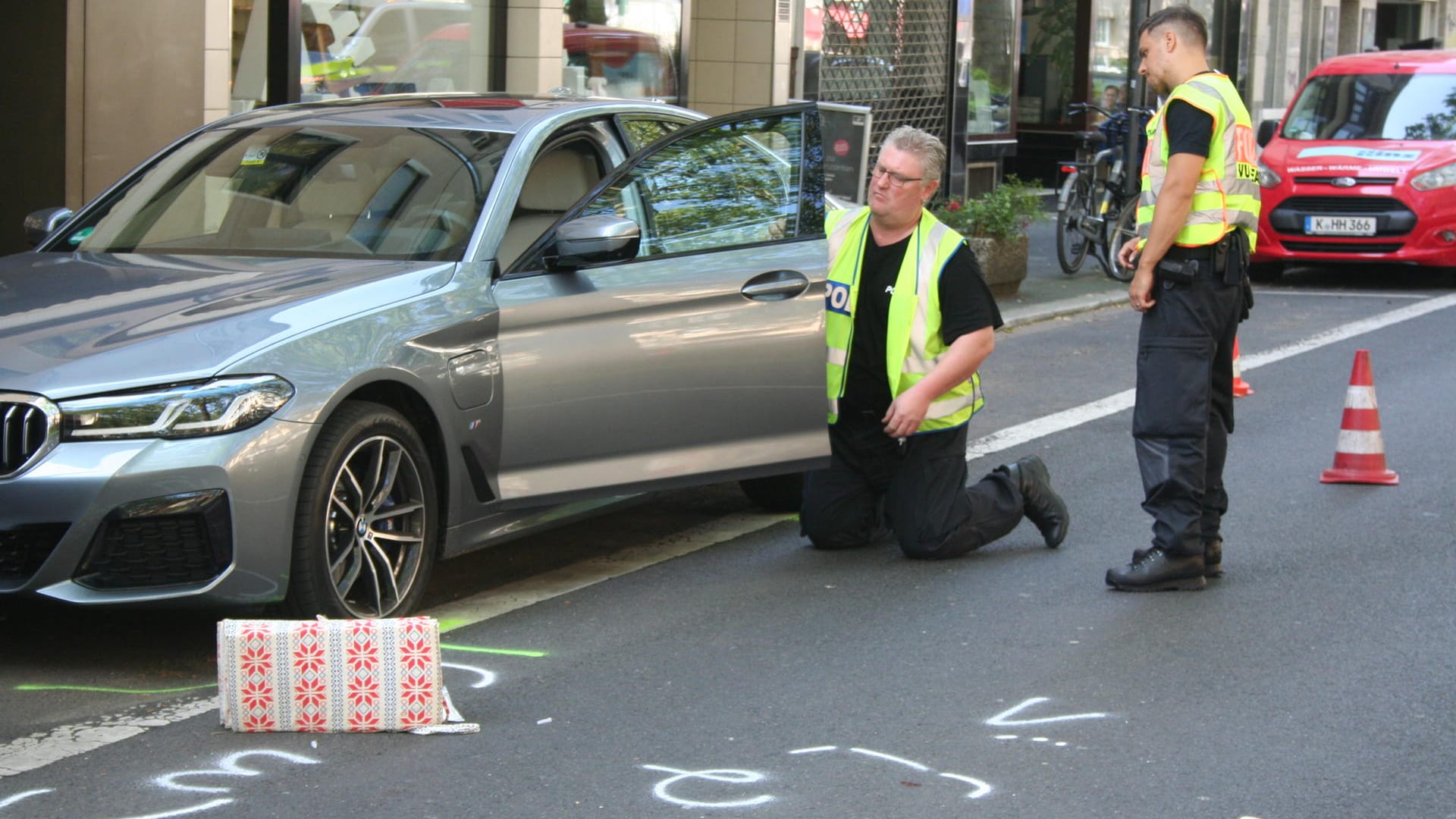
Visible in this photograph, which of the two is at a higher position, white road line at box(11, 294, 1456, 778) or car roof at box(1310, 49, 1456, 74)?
car roof at box(1310, 49, 1456, 74)

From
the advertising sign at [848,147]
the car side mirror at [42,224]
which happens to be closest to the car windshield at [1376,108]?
the advertising sign at [848,147]

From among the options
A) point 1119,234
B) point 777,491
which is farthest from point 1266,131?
point 777,491

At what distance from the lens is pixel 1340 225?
16.5 meters

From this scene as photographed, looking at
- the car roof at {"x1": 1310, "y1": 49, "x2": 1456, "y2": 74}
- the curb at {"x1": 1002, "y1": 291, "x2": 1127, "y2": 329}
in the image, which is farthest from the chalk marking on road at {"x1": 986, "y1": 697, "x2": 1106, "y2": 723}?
the car roof at {"x1": 1310, "y1": 49, "x2": 1456, "y2": 74}

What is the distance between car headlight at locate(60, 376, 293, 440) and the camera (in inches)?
188

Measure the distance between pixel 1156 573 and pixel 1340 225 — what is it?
1118 centimetres

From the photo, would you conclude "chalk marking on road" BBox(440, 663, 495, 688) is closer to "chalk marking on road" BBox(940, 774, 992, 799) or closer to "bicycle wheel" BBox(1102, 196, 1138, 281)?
"chalk marking on road" BBox(940, 774, 992, 799)

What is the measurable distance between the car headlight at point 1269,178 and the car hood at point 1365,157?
5 cm

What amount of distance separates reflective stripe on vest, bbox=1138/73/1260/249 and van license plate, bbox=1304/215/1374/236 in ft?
36.0

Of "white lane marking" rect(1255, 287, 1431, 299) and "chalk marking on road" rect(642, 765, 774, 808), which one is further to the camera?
"white lane marking" rect(1255, 287, 1431, 299)

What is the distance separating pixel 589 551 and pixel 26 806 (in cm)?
298

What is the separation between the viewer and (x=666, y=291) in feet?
20.2

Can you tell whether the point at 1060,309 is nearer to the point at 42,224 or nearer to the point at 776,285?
the point at 776,285

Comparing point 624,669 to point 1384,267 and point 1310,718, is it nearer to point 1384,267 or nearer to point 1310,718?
point 1310,718
